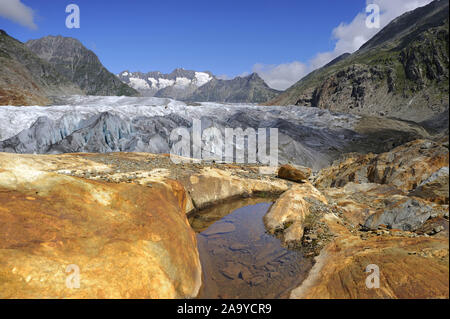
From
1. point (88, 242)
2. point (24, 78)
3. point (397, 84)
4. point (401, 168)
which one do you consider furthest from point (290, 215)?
point (397, 84)

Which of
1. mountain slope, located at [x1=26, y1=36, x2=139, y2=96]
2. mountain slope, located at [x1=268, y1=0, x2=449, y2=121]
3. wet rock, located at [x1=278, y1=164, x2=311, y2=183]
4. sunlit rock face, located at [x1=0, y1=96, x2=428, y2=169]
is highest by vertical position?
mountain slope, located at [x1=26, y1=36, x2=139, y2=96]

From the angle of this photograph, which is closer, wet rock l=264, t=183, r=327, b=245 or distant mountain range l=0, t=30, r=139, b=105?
wet rock l=264, t=183, r=327, b=245

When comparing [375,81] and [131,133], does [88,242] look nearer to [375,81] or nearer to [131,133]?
[131,133]

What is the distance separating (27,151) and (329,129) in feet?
160

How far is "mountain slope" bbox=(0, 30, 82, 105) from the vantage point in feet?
189

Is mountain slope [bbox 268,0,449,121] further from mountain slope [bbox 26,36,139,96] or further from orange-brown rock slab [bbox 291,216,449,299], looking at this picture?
mountain slope [bbox 26,36,139,96]

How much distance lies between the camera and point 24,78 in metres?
78.8

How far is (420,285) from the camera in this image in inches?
158

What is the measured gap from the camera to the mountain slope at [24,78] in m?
57.5

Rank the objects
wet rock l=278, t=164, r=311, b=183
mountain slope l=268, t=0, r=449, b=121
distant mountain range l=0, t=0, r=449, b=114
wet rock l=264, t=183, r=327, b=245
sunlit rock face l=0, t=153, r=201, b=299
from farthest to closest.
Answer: mountain slope l=268, t=0, r=449, b=121
distant mountain range l=0, t=0, r=449, b=114
wet rock l=278, t=164, r=311, b=183
wet rock l=264, t=183, r=327, b=245
sunlit rock face l=0, t=153, r=201, b=299

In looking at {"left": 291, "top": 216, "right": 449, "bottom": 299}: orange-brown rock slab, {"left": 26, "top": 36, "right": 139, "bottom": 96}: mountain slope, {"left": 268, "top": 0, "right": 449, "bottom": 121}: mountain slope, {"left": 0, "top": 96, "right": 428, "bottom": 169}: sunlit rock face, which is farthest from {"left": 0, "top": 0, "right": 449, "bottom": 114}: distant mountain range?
{"left": 291, "top": 216, "right": 449, "bottom": 299}: orange-brown rock slab

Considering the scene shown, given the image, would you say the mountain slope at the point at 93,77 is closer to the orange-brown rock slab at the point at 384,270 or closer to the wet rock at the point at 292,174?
the wet rock at the point at 292,174
